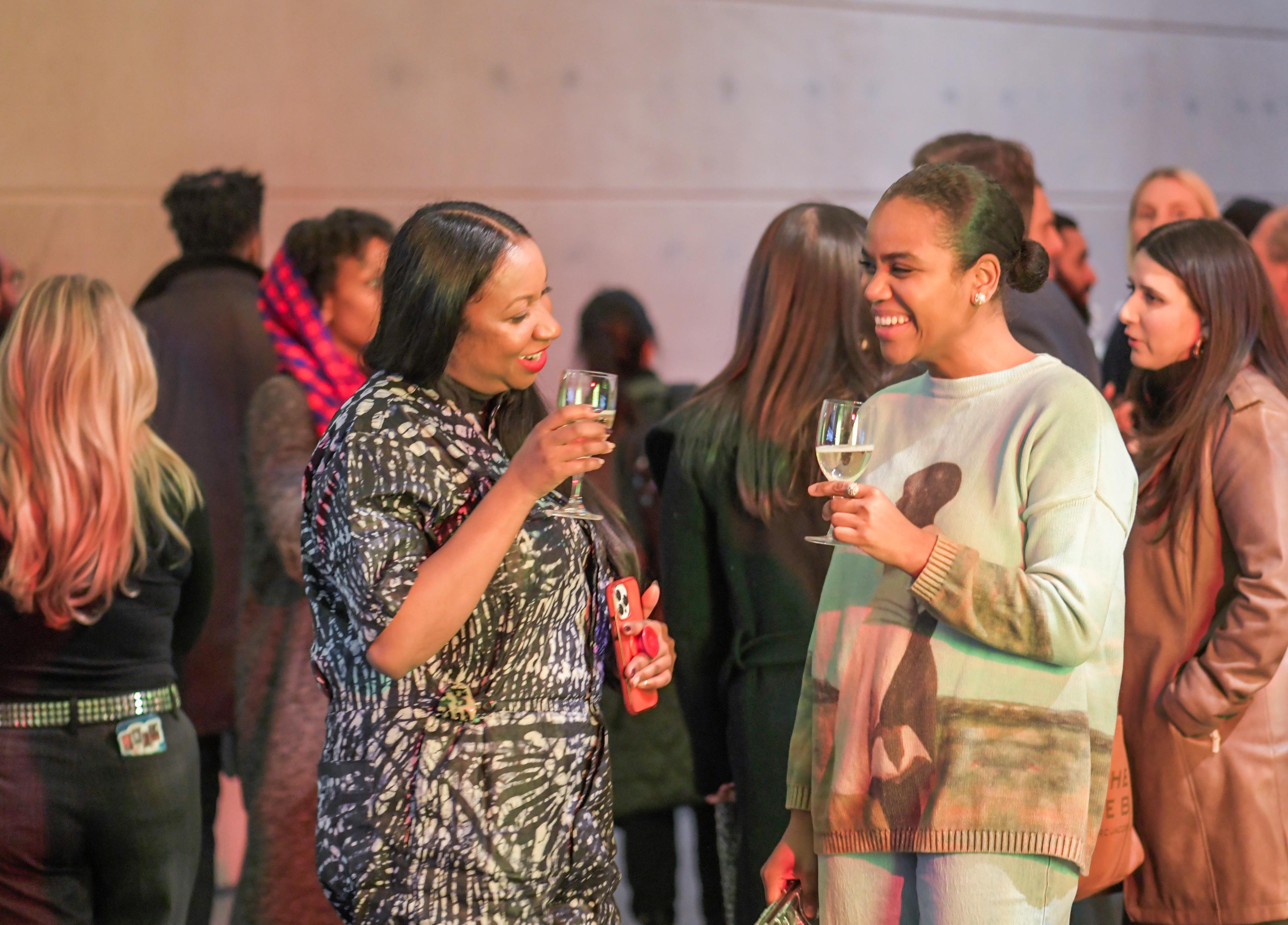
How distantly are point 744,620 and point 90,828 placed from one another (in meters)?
1.41

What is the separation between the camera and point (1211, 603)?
252 centimetres

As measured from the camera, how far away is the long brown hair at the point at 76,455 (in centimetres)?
261

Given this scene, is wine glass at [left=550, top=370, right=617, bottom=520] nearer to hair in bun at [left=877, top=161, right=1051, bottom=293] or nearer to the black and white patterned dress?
the black and white patterned dress

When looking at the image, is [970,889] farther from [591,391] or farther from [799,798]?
[591,391]

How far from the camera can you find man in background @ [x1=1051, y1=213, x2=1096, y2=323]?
5000 mm

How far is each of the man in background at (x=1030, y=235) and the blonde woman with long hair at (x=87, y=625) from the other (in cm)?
183

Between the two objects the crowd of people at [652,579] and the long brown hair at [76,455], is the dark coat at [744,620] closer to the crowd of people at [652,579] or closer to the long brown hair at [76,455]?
the crowd of people at [652,579]

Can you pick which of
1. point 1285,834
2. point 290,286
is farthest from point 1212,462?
point 290,286

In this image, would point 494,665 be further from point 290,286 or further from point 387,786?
point 290,286

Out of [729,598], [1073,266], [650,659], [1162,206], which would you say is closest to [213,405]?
[729,598]

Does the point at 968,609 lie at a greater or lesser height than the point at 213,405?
lesser

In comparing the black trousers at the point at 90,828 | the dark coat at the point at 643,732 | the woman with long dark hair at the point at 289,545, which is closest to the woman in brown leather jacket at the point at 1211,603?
the dark coat at the point at 643,732

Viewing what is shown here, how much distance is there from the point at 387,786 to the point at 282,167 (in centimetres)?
379

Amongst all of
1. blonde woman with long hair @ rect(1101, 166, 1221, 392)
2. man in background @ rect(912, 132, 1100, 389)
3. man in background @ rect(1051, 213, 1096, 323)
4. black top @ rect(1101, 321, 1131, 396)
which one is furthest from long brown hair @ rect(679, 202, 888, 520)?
man in background @ rect(1051, 213, 1096, 323)
